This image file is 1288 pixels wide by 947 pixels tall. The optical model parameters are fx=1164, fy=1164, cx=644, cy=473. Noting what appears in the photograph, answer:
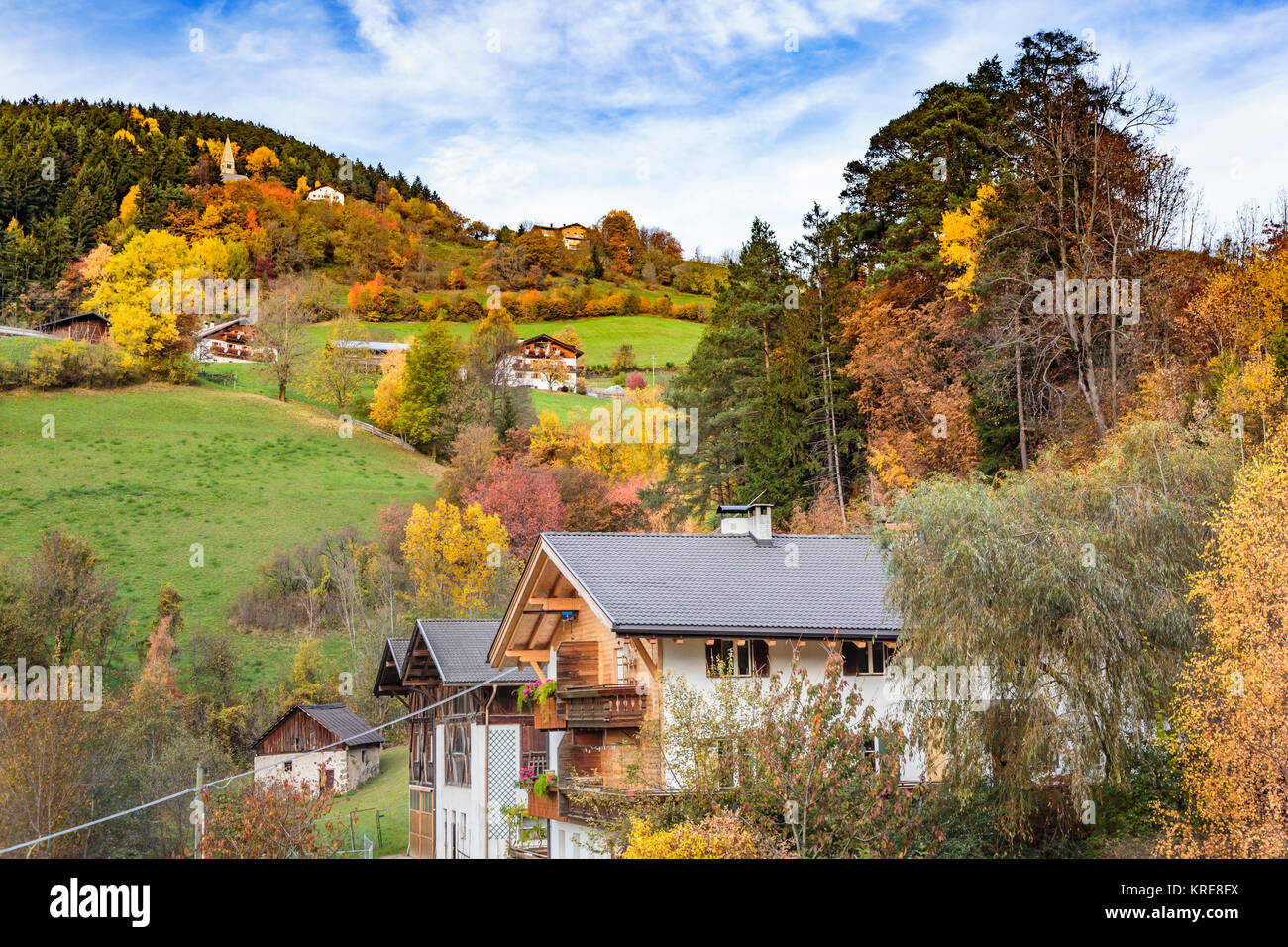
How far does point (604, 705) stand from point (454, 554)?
41897mm

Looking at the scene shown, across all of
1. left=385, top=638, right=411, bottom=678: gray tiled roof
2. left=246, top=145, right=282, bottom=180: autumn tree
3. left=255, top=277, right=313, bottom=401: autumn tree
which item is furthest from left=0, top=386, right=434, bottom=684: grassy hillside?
left=246, top=145, right=282, bottom=180: autumn tree

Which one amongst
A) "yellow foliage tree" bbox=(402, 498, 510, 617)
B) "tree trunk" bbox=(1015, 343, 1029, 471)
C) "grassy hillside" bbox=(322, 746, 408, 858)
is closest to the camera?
"tree trunk" bbox=(1015, 343, 1029, 471)

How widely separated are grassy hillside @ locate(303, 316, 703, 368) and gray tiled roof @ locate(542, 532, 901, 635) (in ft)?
326

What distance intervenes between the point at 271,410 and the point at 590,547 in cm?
7869

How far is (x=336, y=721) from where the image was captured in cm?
5312

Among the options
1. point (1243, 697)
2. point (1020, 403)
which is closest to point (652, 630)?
point (1243, 697)

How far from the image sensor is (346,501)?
262ft

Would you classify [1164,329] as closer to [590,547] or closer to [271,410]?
[590,547]

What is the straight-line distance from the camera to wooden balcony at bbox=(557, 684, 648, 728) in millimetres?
23734

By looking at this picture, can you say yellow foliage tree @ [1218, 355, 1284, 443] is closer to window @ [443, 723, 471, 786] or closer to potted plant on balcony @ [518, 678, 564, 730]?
potted plant on balcony @ [518, 678, 564, 730]

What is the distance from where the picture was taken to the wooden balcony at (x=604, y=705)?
77.9 ft

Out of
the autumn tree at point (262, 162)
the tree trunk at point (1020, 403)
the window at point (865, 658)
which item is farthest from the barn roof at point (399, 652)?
the autumn tree at point (262, 162)

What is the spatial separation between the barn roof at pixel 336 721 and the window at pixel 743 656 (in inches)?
1265

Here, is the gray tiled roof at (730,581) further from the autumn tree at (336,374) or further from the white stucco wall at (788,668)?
the autumn tree at (336,374)
